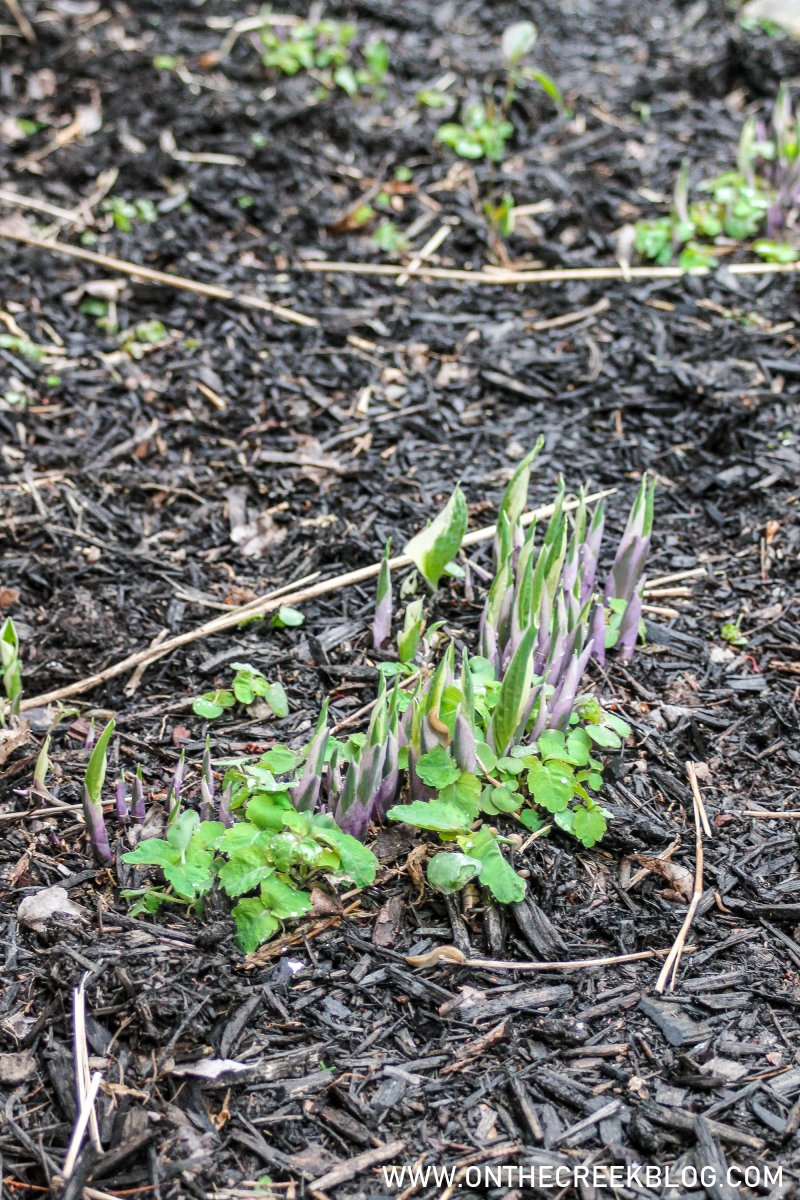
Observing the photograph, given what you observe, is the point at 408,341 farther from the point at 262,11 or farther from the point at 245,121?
the point at 262,11

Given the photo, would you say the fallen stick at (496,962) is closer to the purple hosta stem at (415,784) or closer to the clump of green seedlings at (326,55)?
the purple hosta stem at (415,784)

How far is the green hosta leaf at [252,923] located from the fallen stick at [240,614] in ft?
2.80

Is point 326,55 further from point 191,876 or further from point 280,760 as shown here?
point 191,876

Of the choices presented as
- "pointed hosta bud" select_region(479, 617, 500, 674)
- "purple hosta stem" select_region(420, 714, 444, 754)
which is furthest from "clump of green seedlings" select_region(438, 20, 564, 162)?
"purple hosta stem" select_region(420, 714, 444, 754)

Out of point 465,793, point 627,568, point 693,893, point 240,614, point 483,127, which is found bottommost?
point 240,614

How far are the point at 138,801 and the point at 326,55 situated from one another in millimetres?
3895

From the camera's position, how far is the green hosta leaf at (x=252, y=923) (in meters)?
1.81

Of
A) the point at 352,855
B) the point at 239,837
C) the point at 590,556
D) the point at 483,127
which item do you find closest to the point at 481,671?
the point at 590,556

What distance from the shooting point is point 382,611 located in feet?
8.25

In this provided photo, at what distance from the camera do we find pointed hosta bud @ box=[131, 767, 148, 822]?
6.80 feet

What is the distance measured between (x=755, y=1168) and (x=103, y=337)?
10.2ft

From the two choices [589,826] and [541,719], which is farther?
[541,719]

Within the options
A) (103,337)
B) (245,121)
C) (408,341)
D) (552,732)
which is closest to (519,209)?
(408,341)

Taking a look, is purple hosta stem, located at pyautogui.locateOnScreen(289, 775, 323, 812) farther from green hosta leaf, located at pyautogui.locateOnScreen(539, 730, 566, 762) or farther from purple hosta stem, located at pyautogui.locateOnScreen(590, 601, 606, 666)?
purple hosta stem, located at pyautogui.locateOnScreen(590, 601, 606, 666)
